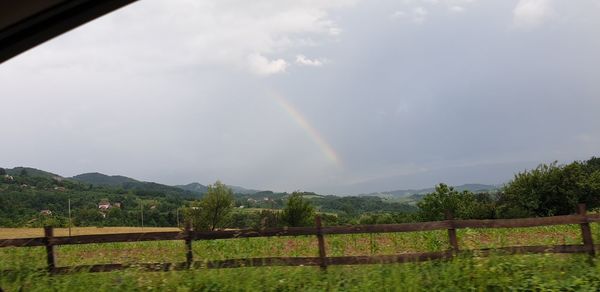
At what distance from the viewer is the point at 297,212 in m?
59.3

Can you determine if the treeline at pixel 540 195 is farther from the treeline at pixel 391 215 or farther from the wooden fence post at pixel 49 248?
the wooden fence post at pixel 49 248

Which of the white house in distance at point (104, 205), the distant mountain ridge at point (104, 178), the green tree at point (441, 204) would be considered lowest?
the green tree at point (441, 204)

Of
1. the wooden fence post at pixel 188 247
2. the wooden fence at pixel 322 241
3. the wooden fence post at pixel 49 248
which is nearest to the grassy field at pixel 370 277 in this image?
the wooden fence at pixel 322 241

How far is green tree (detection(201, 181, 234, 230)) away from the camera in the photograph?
206ft

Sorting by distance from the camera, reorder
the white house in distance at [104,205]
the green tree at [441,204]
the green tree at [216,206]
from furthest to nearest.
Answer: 1. the white house in distance at [104,205]
2. the green tree at [216,206]
3. the green tree at [441,204]

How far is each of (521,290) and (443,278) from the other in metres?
1.05

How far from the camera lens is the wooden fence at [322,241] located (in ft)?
25.6

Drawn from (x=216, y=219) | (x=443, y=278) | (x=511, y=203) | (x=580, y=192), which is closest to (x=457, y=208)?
(x=511, y=203)

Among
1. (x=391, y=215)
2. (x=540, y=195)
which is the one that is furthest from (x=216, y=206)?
(x=540, y=195)

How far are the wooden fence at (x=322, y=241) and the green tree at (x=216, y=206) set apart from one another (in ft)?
179

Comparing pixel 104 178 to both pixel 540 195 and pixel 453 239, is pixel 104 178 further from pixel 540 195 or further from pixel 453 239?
pixel 453 239

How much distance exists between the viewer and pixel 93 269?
26.3ft

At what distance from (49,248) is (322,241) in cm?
500

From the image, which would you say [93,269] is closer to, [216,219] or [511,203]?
[216,219]
